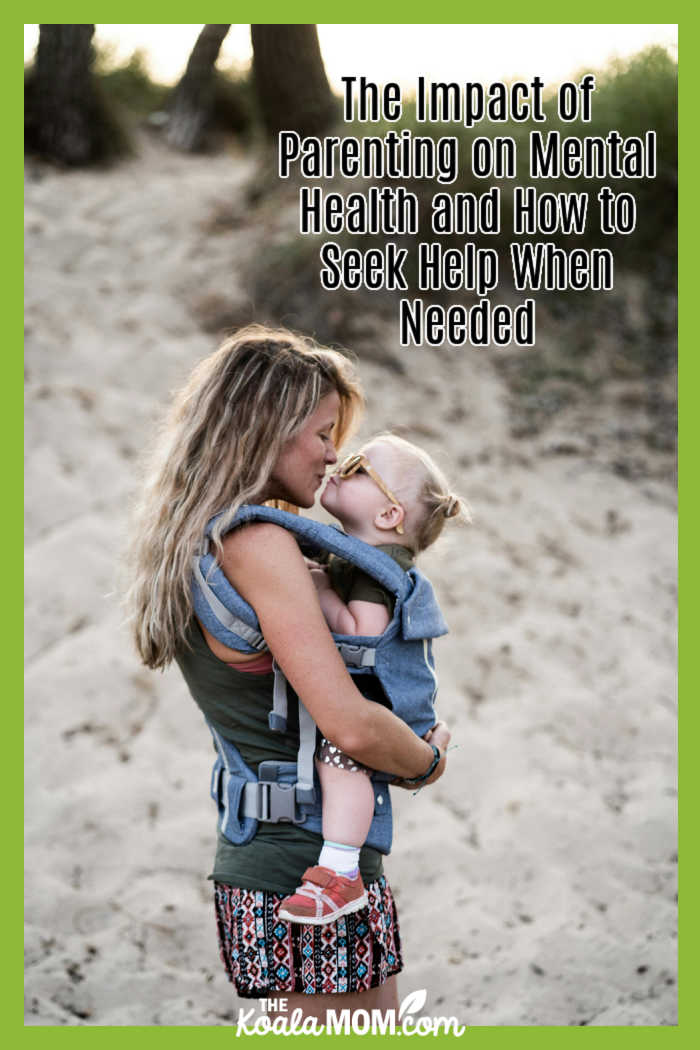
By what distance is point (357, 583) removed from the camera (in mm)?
1876

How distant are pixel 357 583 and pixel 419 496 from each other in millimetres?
254

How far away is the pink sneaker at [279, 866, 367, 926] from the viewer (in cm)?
170

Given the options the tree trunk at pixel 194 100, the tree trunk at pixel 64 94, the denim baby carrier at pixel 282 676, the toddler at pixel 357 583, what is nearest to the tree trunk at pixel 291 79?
the tree trunk at pixel 194 100

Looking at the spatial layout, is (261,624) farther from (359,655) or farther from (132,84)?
(132,84)

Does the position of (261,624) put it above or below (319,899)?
above

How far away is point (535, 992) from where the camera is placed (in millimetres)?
3025

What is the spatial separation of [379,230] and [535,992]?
4.40m

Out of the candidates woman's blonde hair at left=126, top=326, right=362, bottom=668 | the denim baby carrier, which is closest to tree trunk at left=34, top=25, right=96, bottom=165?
woman's blonde hair at left=126, top=326, right=362, bottom=668

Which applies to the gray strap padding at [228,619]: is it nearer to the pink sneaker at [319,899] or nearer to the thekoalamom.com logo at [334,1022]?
the pink sneaker at [319,899]

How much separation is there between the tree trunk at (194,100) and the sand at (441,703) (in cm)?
124

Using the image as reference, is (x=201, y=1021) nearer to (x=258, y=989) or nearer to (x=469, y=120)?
(x=258, y=989)

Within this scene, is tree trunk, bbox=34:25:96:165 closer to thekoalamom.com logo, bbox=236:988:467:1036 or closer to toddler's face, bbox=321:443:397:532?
toddler's face, bbox=321:443:397:532

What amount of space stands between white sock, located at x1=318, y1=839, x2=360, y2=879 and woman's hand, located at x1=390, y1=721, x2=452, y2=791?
0.16 m

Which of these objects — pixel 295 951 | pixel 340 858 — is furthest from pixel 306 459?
pixel 295 951
